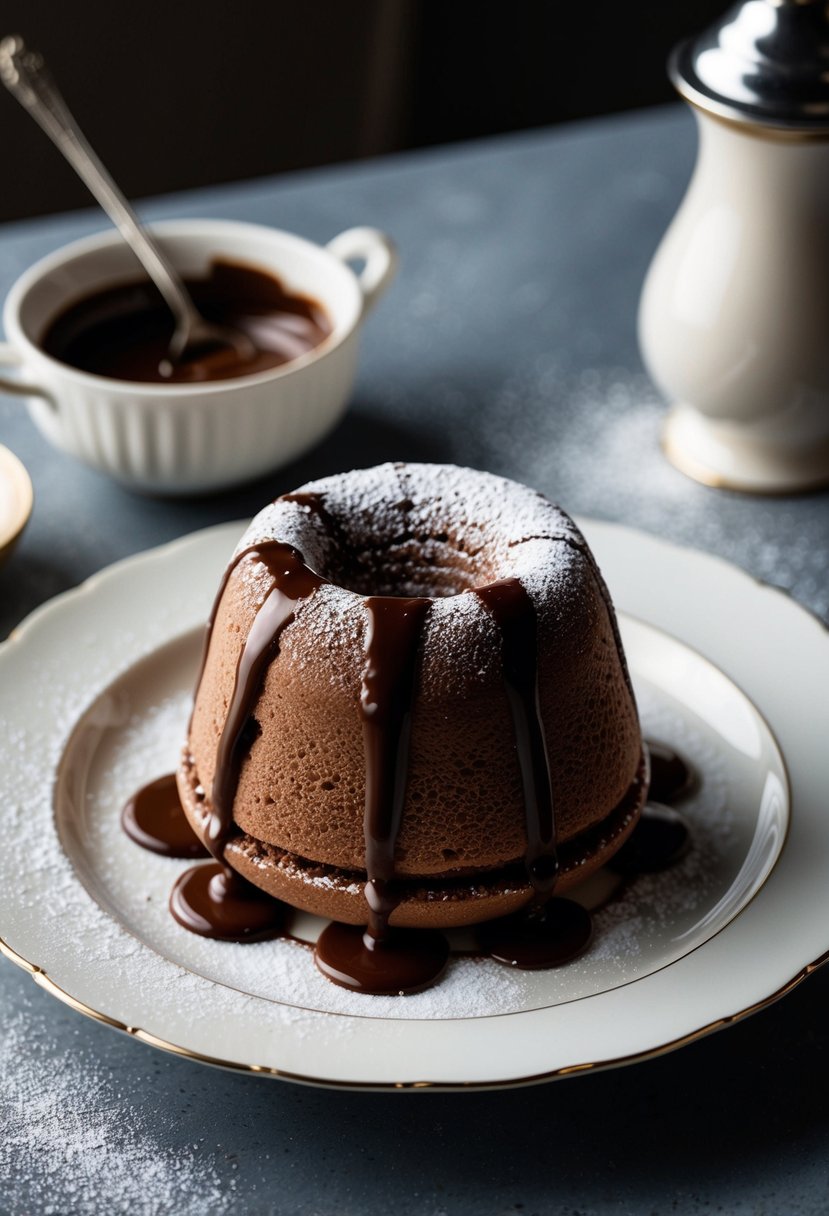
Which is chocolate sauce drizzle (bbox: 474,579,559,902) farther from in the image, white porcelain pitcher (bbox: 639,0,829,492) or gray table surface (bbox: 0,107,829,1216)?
white porcelain pitcher (bbox: 639,0,829,492)

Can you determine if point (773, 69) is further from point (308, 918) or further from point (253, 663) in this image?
point (308, 918)

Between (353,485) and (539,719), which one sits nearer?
(539,719)

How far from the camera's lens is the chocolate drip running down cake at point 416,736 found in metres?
0.95

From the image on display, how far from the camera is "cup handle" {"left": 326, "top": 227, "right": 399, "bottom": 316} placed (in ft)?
5.41

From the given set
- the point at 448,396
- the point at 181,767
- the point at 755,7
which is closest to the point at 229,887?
the point at 181,767

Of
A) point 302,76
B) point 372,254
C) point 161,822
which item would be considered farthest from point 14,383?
point 302,76

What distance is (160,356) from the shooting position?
155cm

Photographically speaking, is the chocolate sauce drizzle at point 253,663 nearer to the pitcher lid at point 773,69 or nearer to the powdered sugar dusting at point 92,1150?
the powdered sugar dusting at point 92,1150

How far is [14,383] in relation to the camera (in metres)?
1.46

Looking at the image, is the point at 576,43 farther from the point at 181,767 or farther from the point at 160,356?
the point at 181,767

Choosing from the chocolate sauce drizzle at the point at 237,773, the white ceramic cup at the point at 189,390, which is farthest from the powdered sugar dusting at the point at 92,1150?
the white ceramic cup at the point at 189,390

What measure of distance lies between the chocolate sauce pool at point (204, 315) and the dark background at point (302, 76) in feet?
5.07

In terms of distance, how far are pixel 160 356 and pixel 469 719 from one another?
0.77m

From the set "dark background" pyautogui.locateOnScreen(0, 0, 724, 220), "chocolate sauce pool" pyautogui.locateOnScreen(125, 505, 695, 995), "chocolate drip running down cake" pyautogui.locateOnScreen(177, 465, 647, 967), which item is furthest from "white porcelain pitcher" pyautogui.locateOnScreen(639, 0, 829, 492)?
"dark background" pyautogui.locateOnScreen(0, 0, 724, 220)
